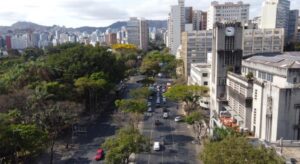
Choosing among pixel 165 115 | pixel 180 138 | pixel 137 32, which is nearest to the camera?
pixel 180 138

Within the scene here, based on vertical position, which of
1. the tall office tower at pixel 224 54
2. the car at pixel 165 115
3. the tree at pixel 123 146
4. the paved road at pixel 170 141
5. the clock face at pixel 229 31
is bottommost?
the paved road at pixel 170 141

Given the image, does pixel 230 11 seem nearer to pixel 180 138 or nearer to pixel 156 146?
pixel 180 138

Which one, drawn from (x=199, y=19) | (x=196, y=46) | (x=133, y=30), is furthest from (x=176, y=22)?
(x=196, y=46)

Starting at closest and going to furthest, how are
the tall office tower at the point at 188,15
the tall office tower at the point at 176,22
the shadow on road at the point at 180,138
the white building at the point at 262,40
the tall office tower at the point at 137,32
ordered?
the shadow on road at the point at 180,138 → the white building at the point at 262,40 → the tall office tower at the point at 176,22 → the tall office tower at the point at 188,15 → the tall office tower at the point at 137,32

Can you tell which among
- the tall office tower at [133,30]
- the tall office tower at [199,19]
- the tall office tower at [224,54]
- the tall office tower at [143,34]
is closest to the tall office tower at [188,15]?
the tall office tower at [199,19]

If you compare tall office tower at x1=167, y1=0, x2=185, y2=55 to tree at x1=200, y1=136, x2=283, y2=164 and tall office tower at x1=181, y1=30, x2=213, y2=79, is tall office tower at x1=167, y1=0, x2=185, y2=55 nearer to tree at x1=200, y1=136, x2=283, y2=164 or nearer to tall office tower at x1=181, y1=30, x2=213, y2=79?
tall office tower at x1=181, y1=30, x2=213, y2=79

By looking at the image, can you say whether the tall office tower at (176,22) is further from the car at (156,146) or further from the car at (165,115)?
the car at (156,146)
